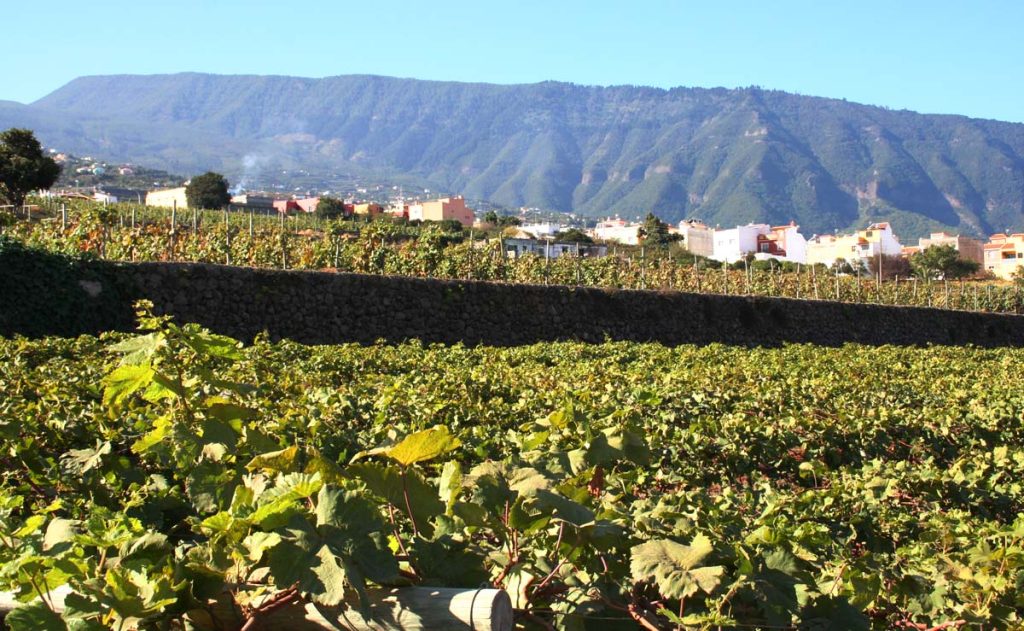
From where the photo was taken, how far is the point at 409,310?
74.4 ft

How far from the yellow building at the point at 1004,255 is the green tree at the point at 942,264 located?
12.4 meters

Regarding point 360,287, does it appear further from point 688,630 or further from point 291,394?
point 688,630

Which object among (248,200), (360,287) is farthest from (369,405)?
(248,200)

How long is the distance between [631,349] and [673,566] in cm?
1507

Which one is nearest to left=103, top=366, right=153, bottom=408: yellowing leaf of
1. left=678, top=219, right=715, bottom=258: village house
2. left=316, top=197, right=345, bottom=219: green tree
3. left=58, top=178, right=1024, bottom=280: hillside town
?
left=316, top=197, right=345, bottom=219: green tree

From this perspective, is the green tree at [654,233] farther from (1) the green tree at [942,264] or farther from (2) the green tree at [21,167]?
(2) the green tree at [21,167]

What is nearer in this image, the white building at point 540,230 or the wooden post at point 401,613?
the wooden post at point 401,613

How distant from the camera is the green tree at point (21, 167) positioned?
43000 mm

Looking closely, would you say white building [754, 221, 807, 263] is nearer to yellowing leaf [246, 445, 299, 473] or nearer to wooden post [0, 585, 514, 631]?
yellowing leaf [246, 445, 299, 473]

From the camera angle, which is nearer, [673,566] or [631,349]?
[673,566]

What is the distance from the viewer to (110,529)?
2.46 metres

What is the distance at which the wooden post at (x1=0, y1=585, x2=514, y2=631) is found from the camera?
2.00 metres

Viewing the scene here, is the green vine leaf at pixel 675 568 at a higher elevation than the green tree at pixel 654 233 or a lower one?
lower

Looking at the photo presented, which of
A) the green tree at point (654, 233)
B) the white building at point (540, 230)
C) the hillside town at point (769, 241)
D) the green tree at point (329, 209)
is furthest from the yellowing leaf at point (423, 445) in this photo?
the white building at point (540, 230)
